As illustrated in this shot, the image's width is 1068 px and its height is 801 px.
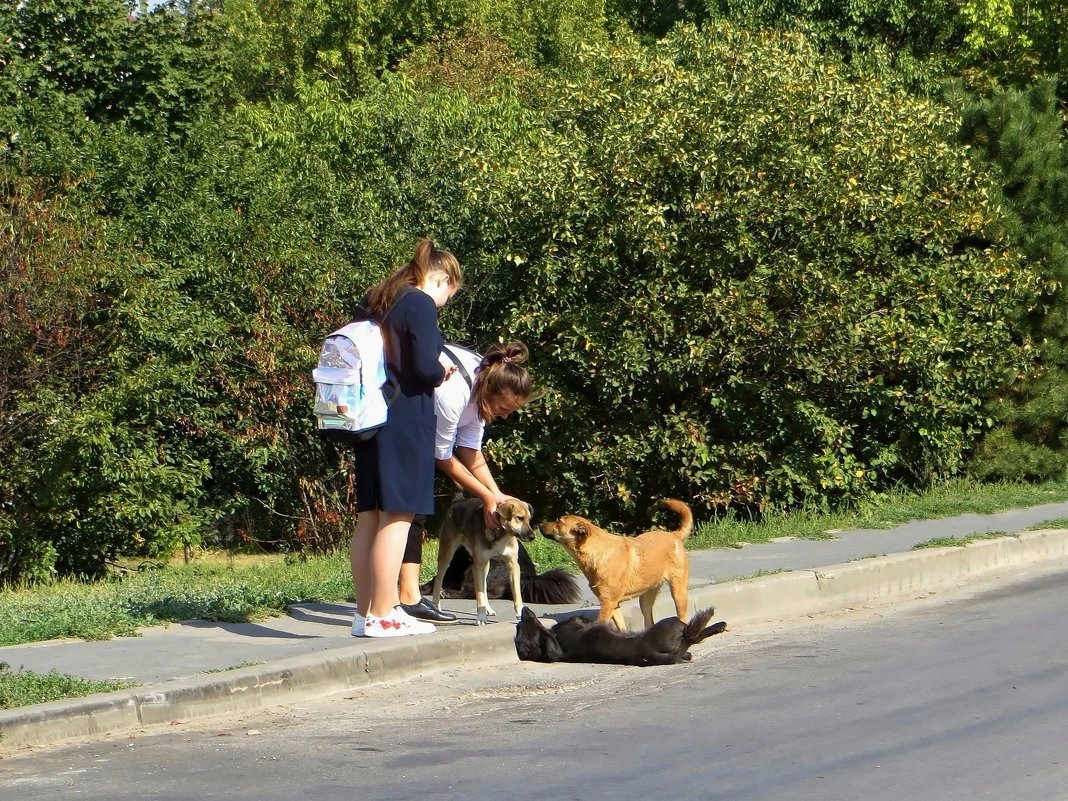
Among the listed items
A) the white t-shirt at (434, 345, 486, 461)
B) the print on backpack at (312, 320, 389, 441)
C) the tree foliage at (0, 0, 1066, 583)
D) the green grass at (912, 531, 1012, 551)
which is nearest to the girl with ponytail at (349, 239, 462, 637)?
the print on backpack at (312, 320, 389, 441)

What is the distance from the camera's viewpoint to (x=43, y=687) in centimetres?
628

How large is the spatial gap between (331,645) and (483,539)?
1.12 meters

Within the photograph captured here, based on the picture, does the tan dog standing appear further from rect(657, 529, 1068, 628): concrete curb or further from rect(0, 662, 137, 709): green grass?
rect(0, 662, 137, 709): green grass

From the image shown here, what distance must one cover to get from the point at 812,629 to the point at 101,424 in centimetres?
795

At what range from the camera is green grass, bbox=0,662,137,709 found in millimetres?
6086

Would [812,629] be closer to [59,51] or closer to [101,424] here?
[101,424]

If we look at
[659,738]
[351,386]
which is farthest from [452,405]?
[659,738]

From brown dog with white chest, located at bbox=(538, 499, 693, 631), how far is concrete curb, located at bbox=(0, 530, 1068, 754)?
688mm

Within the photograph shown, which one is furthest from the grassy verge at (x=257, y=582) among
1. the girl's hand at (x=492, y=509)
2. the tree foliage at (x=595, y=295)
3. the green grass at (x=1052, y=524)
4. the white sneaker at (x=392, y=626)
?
the girl's hand at (x=492, y=509)

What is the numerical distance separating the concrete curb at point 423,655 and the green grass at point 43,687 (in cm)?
10

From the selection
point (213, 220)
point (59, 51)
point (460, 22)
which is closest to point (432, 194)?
point (213, 220)

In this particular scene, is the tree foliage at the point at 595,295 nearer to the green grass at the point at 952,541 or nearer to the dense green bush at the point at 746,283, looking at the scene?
the dense green bush at the point at 746,283

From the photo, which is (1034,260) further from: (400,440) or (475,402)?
(400,440)

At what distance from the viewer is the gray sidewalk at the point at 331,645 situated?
6.27m
